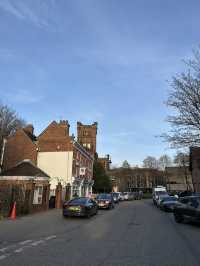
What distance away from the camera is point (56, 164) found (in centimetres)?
4156

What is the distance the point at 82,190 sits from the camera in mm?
49688

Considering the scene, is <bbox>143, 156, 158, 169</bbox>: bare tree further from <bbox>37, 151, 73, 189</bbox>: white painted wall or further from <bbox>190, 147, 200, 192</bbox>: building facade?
<bbox>37, 151, 73, 189</bbox>: white painted wall

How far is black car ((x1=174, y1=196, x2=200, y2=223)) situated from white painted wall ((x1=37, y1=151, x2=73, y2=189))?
74.7 feet

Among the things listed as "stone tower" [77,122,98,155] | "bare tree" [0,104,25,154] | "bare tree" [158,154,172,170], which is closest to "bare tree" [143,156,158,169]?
"bare tree" [158,154,172,170]

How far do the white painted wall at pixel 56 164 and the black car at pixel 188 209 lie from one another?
896 inches

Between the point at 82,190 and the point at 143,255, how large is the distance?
41.1 meters

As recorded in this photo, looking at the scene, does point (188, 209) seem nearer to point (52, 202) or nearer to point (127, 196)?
point (52, 202)

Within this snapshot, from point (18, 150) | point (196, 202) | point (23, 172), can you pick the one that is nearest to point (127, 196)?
point (18, 150)

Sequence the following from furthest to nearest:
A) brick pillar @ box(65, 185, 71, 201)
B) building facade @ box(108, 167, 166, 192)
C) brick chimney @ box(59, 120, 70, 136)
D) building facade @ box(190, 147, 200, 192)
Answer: building facade @ box(108, 167, 166, 192), building facade @ box(190, 147, 200, 192), brick chimney @ box(59, 120, 70, 136), brick pillar @ box(65, 185, 71, 201)

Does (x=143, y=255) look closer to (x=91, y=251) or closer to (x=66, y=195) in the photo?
(x=91, y=251)

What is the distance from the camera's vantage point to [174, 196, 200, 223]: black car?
1715 cm

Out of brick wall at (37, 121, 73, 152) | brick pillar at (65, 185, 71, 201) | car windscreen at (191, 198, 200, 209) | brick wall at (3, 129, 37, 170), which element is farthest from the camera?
brick wall at (37, 121, 73, 152)

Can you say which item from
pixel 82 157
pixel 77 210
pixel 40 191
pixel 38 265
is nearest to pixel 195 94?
pixel 77 210

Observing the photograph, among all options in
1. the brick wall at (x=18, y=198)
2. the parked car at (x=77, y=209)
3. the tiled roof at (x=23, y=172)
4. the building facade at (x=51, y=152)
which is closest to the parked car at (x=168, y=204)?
the parked car at (x=77, y=209)
